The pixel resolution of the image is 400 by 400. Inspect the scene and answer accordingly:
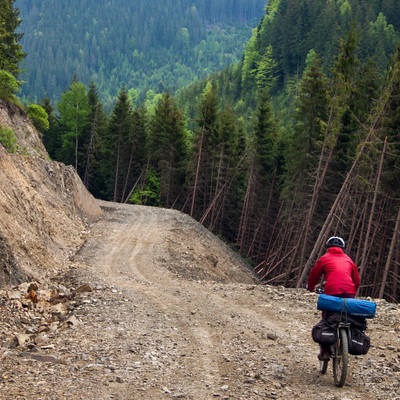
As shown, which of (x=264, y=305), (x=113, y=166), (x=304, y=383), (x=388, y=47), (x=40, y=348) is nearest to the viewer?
(x=304, y=383)

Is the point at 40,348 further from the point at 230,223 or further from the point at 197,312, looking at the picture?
the point at 230,223

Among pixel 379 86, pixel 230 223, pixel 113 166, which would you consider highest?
pixel 379 86

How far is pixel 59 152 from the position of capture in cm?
7131

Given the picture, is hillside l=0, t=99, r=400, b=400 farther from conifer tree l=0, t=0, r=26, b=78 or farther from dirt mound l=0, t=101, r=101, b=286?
conifer tree l=0, t=0, r=26, b=78

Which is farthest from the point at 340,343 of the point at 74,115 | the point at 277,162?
the point at 74,115

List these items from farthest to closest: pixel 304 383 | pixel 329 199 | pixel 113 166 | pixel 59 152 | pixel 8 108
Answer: pixel 59 152
pixel 113 166
pixel 8 108
pixel 329 199
pixel 304 383

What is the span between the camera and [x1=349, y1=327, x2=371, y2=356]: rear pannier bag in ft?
26.9

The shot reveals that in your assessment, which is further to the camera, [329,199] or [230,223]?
[230,223]

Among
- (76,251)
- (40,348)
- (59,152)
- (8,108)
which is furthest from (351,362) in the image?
(59,152)

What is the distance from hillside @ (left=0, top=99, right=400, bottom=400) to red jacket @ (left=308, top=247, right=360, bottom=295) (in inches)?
60.2

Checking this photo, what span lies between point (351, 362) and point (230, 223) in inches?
1709

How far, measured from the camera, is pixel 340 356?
823 cm

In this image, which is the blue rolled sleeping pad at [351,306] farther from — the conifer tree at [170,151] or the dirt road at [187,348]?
the conifer tree at [170,151]

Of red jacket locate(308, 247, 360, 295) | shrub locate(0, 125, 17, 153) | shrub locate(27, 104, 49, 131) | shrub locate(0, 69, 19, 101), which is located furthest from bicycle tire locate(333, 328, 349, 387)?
shrub locate(27, 104, 49, 131)
